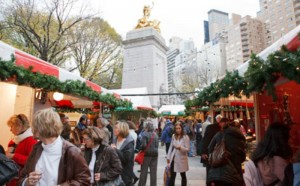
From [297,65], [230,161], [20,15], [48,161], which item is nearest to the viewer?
[48,161]

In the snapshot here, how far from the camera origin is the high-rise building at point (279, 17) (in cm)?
7025

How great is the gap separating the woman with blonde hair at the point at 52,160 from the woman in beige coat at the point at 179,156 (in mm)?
3942

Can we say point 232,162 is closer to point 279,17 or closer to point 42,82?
point 42,82

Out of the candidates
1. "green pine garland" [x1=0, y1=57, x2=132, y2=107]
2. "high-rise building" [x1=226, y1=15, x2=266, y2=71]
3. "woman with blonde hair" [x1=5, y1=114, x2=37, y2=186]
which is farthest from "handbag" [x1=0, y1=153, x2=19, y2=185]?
"high-rise building" [x1=226, y1=15, x2=266, y2=71]

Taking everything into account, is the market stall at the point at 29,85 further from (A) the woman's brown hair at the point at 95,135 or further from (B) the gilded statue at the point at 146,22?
(B) the gilded statue at the point at 146,22

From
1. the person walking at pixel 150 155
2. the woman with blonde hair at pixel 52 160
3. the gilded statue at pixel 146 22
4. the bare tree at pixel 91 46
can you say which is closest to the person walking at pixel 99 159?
the woman with blonde hair at pixel 52 160

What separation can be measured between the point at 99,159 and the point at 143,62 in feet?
69.6

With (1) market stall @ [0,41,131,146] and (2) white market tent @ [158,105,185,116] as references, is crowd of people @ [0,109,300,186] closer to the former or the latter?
(1) market stall @ [0,41,131,146]

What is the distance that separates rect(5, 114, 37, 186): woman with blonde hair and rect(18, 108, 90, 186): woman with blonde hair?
1210mm

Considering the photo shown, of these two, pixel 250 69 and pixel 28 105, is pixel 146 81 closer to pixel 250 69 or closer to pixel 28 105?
pixel 28 105

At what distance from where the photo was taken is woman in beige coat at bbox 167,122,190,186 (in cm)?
569

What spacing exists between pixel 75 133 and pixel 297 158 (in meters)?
4.27

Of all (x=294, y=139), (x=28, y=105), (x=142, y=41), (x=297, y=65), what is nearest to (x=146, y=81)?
(x=142, y=41)

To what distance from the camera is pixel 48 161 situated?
78.1 inches
